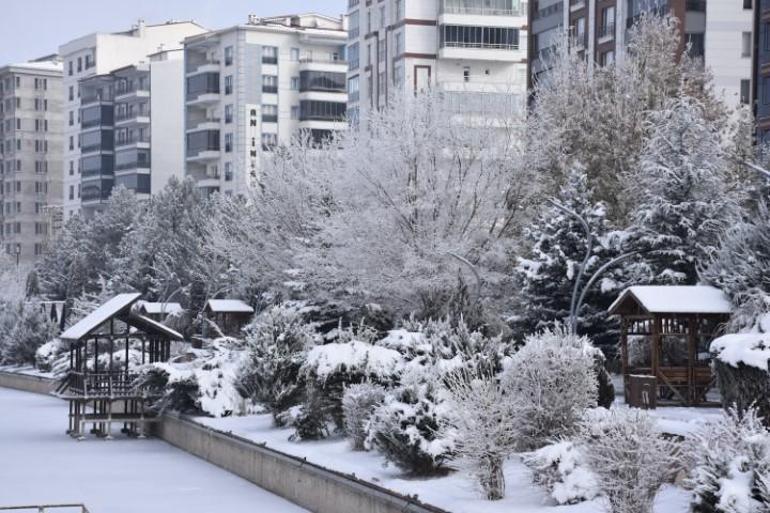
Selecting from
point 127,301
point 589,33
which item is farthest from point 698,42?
point 127,301

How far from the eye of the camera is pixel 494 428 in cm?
2234

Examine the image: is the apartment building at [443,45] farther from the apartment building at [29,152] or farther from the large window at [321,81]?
the apartment building at [29,152]

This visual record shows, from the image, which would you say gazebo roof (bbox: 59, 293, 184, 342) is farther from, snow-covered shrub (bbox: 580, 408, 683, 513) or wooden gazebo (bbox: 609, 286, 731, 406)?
snow-covered shrub (bbox: 580, 408, 683, 513)

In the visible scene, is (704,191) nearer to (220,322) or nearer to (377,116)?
(377,116)

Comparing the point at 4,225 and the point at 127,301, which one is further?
the point at 4,225

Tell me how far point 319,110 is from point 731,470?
107 m

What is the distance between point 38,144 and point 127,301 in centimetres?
12965

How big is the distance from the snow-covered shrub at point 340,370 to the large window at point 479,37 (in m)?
63.1

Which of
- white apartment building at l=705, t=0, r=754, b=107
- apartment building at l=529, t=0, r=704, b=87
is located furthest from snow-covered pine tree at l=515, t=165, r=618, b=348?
white apartment building at l=705, t=0, r=754, b=107

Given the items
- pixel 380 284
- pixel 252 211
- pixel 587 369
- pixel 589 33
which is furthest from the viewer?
pixel 589 33

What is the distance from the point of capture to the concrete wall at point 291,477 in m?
22.4

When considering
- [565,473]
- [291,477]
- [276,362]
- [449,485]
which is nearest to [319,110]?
[276,362]

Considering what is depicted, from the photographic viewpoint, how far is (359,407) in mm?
28875

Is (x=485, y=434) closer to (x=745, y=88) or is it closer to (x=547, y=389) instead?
(x=547, y=389)
